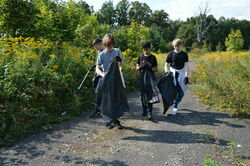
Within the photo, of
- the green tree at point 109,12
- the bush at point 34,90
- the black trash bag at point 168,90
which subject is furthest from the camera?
the green tree at point 109,12

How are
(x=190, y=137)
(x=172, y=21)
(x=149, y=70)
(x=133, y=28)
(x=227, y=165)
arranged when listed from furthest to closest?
(x=172, y=21) < (x=133, y=28) < (x=149, y=70) < (x=190, y=137) < (x=227, y=165)

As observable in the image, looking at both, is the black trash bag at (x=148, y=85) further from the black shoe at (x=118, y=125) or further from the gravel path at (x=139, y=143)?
the black shoe at (x=118, y=125)

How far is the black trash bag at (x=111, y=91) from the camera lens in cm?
423

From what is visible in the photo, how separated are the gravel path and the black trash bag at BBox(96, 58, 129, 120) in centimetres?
52

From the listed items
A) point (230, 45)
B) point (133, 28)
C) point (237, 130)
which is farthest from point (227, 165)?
point (230, 45)

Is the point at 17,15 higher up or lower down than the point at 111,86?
higher up

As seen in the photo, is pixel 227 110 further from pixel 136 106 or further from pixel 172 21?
pixel 172 21

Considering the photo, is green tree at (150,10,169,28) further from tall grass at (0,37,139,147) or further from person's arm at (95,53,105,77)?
person's arm at (95,53,105,77)

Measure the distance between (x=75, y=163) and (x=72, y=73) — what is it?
3572mm

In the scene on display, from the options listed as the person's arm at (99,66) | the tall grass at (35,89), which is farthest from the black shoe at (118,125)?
the tall grass at (35,89)

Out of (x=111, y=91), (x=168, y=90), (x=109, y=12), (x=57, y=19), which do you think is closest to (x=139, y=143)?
(x=111, y=91)

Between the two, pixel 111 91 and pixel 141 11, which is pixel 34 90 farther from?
pixel 141 11

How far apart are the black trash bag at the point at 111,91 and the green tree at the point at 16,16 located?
14.0ft

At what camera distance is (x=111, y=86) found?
4234 mm
